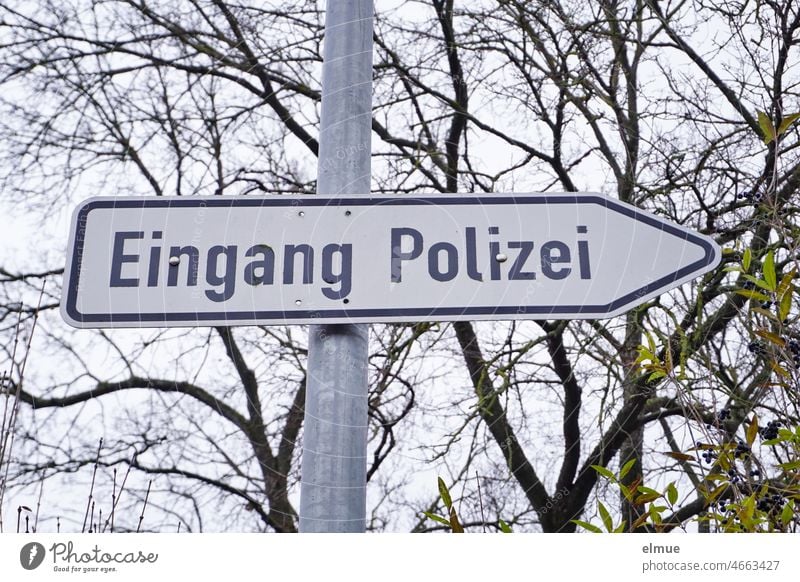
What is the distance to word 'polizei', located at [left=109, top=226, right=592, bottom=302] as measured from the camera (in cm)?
122

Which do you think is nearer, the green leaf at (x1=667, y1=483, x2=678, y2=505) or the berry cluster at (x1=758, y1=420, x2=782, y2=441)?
the green leaf at (x1=667, y1=483, x2=678, y2=505)

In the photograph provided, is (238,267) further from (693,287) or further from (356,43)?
(693,287)

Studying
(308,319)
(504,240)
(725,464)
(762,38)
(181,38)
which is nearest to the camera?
(308,319)

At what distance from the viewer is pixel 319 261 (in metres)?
1.21

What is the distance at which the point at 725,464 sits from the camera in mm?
1464

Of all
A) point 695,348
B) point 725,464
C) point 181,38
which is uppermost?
point 181,38
